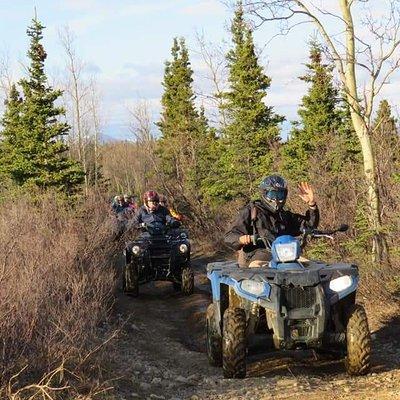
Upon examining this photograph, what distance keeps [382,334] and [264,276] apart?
2.91m

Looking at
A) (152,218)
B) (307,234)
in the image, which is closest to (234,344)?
(307,234)

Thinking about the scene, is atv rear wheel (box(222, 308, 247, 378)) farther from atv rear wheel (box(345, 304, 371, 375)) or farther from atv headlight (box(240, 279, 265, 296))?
atv rear wheel (box(345, 304, 371, 375))

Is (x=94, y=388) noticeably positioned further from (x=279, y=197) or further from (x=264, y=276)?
(x=279, y=197)

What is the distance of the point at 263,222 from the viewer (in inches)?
266

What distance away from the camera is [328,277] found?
19.4 ft

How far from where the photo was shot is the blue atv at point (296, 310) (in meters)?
5.78

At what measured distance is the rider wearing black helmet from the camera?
21.6 ft

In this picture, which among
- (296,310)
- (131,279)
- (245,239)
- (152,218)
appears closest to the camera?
(296,310)

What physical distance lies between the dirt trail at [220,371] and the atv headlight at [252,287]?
520mm

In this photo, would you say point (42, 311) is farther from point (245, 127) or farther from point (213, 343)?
point (245, 127)

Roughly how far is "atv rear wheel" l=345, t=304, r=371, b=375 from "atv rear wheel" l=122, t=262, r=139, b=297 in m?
6.18

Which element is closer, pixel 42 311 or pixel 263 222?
pixel 42 311

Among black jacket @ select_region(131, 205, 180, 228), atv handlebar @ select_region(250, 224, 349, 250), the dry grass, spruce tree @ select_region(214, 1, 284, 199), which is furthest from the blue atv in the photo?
spruce tree @ select_region(214, 1, 284, 199)

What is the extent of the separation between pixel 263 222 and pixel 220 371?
1.60 meters
